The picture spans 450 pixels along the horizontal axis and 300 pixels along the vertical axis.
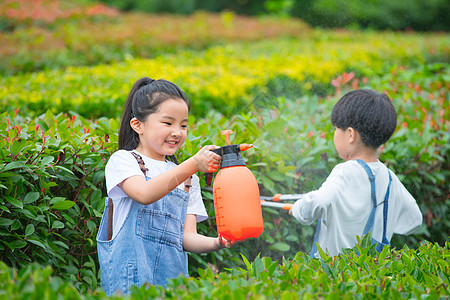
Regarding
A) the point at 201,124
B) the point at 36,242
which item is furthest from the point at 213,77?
the point at 36,242

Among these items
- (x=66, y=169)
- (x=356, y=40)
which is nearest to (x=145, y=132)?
(x=66, y=169)

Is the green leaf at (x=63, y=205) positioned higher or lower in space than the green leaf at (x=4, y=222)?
higher

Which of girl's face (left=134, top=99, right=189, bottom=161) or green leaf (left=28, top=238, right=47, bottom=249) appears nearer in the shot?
girl's face (left=134, top=99, right=189, bottom=161)

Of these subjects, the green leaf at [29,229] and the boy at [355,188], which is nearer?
the green leaf at [29,229]

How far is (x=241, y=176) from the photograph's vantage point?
1.91m

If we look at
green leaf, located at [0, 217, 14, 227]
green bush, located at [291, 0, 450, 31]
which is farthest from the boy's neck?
green bush, located at [291, 0, 450, 31]

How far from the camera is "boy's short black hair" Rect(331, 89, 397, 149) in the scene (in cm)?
247

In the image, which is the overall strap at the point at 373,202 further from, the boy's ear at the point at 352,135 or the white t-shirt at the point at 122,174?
the white t-shirt at the point at 122,174

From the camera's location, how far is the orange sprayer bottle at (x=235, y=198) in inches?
75.0

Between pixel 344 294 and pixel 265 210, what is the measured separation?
4.30 ft

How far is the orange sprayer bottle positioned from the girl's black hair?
1.15 feet

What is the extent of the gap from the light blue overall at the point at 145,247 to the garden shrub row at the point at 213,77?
227cm

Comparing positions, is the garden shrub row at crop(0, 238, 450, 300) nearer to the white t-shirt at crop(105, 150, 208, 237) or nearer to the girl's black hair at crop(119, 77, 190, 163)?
the white t-shirt at crop(105, 150, 208, 237)

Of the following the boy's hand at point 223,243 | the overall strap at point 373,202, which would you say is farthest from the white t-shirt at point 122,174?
the overall strap at point 373,202
